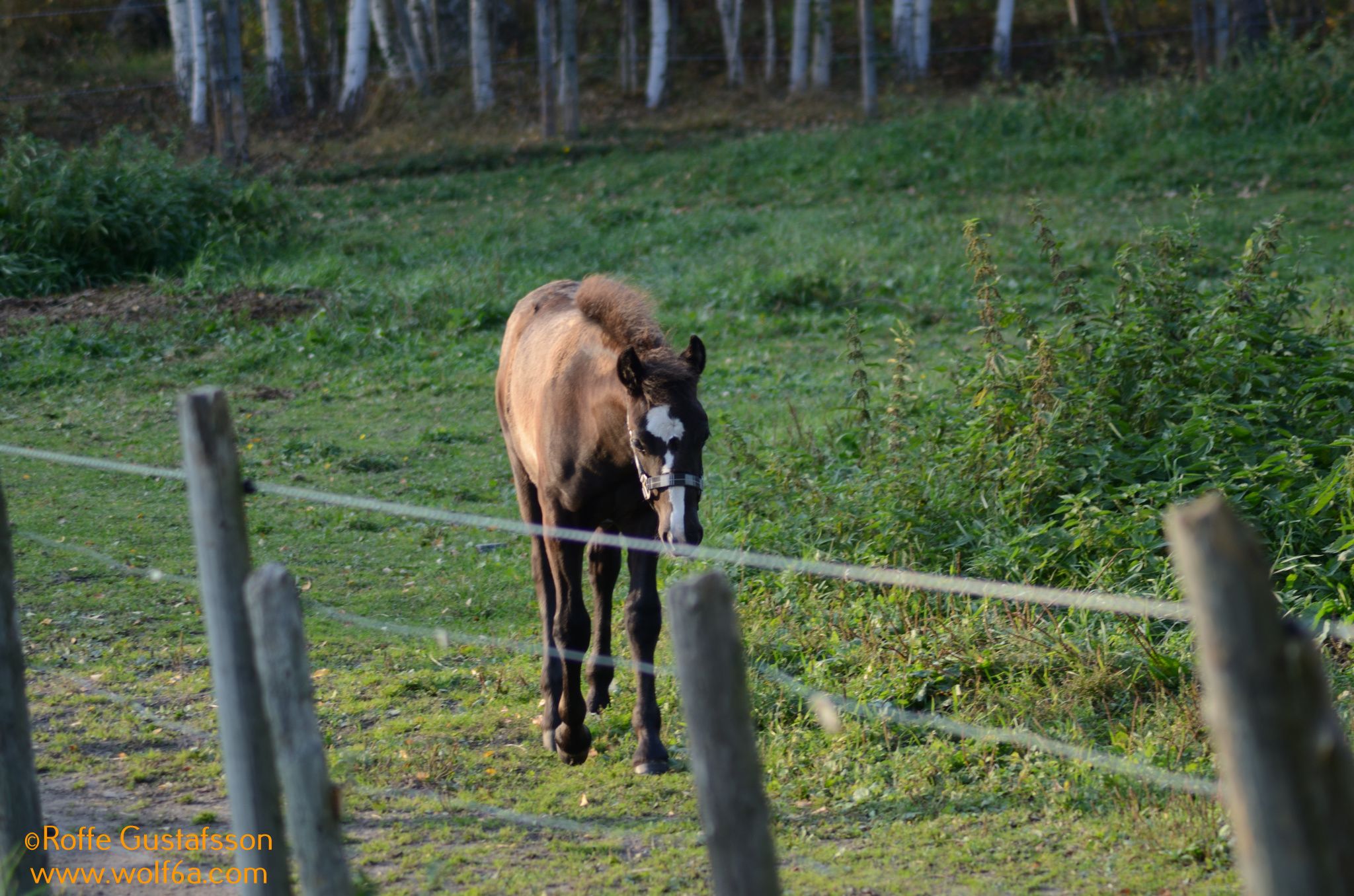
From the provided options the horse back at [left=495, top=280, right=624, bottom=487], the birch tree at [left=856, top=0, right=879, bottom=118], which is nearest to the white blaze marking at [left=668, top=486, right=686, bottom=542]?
the horse back at [left=495, top=280, right=624, bottom=487]

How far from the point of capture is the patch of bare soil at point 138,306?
41.9ft

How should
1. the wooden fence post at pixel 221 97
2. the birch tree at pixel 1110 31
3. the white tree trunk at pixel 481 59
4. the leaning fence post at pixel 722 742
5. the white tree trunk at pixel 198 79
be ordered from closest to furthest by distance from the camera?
the leaning fence post at pixel 722 742
the wooden fence post at pixel 221 97
the white tree trunk at pixel 198 79
the white tree trunk at pixel 481 59
the birch tree at pixel 1110 31

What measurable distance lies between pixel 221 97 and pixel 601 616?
643 inches

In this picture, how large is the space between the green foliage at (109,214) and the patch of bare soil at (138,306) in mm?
684

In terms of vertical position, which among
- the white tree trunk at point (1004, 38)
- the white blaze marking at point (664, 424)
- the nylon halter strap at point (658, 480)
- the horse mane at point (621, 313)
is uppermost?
the white tree trunk at point (1004, 38)

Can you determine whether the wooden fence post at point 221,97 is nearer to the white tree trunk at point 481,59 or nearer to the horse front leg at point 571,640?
the white tree trunk at point 481,59

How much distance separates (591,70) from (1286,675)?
98.3 feet

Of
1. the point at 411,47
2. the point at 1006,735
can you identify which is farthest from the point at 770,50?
the point at 1006,735

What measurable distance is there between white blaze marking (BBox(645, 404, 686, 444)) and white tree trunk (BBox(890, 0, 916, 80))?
2223 centimetres

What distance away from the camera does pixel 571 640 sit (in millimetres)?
5348

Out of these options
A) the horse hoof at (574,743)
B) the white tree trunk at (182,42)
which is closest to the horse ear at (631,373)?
the horse hoof at (574,743)

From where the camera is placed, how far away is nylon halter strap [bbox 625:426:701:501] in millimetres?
4664

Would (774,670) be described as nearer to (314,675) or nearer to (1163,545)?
(1163,545)

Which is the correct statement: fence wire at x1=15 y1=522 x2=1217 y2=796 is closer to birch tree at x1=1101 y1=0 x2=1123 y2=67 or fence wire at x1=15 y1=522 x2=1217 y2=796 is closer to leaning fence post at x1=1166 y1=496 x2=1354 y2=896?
leaning fence post at x1=1166 y1=496 x2=1354 y2=896
